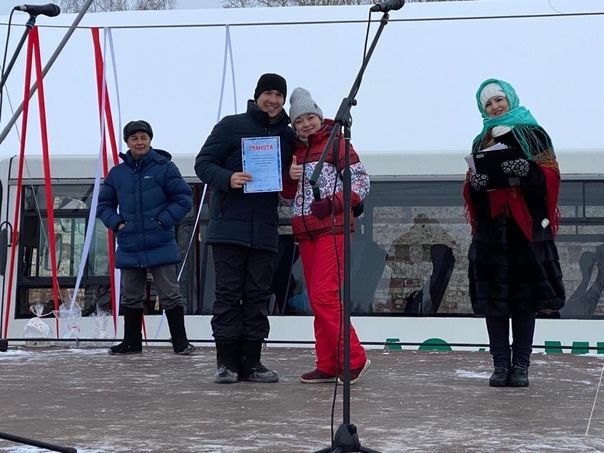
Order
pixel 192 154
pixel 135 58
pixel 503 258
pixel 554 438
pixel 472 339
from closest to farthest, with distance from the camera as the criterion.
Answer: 1. pixel 554 438
2. pixel 503 258
3. pixel 472 339
4. pixel 192 154
5. pixel 135 58

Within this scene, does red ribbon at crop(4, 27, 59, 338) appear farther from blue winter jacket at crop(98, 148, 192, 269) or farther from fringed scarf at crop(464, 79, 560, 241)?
fringed scarf at crop(464, 79, 560, 241)

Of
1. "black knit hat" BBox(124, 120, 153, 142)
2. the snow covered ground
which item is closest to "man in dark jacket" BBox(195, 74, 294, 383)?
the snow covered ground

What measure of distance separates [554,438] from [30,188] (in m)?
7.30

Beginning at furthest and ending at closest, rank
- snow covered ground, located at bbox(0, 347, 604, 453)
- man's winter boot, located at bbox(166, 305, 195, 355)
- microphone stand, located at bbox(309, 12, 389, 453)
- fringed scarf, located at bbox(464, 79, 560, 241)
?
1. man's winter boot, located at bbox(166, 305, 195, 355)
2. fringed scarf, located at bbox(464, 79, 560, 241)
3. snow covered ground, located at bbox(0, 347, 604, 453)
4. microphone stand, located at bbox(309, 12, 389, 453)

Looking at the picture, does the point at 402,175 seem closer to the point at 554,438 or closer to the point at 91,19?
the point at 91,19

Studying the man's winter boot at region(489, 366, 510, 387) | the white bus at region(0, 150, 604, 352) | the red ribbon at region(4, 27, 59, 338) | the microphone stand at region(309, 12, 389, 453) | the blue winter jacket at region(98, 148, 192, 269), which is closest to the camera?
the microphone stand at region(309, 12, 389, 453)

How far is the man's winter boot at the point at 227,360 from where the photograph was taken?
20.9 ft

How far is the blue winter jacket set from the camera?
7.93 meters

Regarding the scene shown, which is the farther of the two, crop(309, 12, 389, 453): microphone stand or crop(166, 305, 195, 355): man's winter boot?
crop(166, 305, 195, 355): man's winter boot

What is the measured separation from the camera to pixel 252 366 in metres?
6.46

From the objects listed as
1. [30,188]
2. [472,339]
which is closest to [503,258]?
[472,339]

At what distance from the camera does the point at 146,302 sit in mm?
10438

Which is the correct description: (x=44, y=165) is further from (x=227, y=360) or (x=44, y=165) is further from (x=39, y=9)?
(x=227, y=360)

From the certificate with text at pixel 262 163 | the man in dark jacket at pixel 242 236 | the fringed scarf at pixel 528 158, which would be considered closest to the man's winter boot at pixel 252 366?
the man in dark jacket at pixel 242 236
